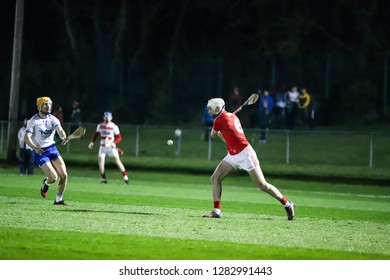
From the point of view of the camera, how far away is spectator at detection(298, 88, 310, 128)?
42094 millimetres

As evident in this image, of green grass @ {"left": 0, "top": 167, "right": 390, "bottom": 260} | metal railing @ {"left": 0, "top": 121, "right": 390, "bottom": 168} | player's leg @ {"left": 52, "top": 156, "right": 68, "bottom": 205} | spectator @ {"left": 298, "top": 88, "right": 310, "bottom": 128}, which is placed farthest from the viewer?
spectator @ {"left": 298, "top": 88, "right": 310, "bottom": 128}

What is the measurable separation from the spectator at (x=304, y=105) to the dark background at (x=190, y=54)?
1023mm

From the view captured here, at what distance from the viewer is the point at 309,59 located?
4584cm

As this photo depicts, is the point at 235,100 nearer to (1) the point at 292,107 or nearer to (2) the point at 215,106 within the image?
(1) the point at 292,107

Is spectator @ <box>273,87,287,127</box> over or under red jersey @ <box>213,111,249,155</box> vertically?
over

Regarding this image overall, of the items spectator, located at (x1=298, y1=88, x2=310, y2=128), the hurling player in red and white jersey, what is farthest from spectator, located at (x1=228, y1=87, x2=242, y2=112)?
the hurling player in red and white jersey

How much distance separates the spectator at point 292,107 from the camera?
4219 cm

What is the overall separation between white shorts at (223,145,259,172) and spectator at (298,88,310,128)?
2432 centimetres

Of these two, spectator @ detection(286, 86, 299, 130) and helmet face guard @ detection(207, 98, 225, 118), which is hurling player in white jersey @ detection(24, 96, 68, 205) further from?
spectator @ detection(286, 86, 299, 130)

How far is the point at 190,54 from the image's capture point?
5250 cm

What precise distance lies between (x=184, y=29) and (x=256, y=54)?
6.00 meters

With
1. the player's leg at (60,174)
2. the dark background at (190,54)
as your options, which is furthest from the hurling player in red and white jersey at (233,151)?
the dark background at (190,54)

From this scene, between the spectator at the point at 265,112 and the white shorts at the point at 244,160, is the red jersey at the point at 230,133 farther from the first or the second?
the spectator at the point at 265,112

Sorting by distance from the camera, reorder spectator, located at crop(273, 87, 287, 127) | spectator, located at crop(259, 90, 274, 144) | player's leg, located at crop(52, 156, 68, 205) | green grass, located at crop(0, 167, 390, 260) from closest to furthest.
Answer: green grass, located at crop(0, 167, 390, 260)
player's leg, located at crop(52, 156, 68, 205)
spectator, located at crop(259, 90, 274, 144)
spectator, located at crop(273, 87, 287, 127)
